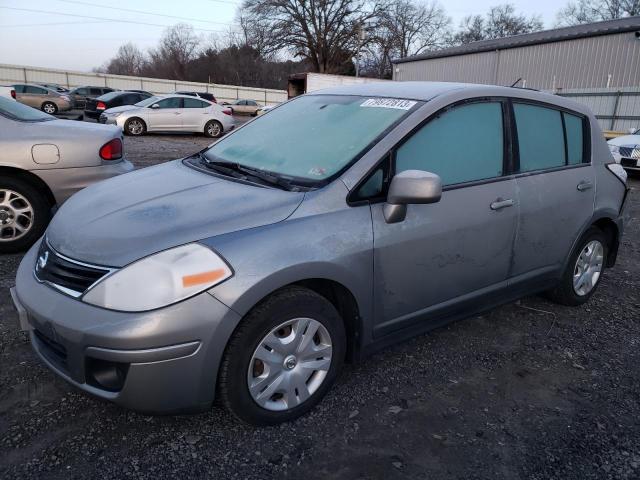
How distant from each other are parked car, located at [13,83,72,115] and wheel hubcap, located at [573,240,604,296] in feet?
89.6

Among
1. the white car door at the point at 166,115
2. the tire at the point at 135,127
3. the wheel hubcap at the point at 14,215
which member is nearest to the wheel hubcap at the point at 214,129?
the white car door at the point at 166,115

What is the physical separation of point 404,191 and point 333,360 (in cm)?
91

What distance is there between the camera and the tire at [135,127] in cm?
1669

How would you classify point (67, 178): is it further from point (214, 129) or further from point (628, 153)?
point (214, 129)

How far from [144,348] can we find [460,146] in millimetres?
2048

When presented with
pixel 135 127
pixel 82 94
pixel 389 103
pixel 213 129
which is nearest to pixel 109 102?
pixel 135 127

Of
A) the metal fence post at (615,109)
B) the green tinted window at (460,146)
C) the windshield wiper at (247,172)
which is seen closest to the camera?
the windshield wiper at (247,172)

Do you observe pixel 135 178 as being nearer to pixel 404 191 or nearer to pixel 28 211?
pixel 404 191

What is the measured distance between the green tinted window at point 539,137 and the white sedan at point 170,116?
51.0 feet

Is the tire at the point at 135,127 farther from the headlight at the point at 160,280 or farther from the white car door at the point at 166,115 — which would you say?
the headlight at the point at 160,280

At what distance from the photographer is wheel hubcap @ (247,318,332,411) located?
227 centimetres

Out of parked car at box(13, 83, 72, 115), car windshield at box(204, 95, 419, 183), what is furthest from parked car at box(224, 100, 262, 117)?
car windshield at box(204, 95, 419, 183)

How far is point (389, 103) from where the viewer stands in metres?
2.91

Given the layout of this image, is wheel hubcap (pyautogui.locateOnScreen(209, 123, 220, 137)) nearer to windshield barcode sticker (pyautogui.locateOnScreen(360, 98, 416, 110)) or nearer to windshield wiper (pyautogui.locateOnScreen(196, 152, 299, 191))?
windshield wiper (pyautogui.locateOnScreen(196, 152, 299, 191))
